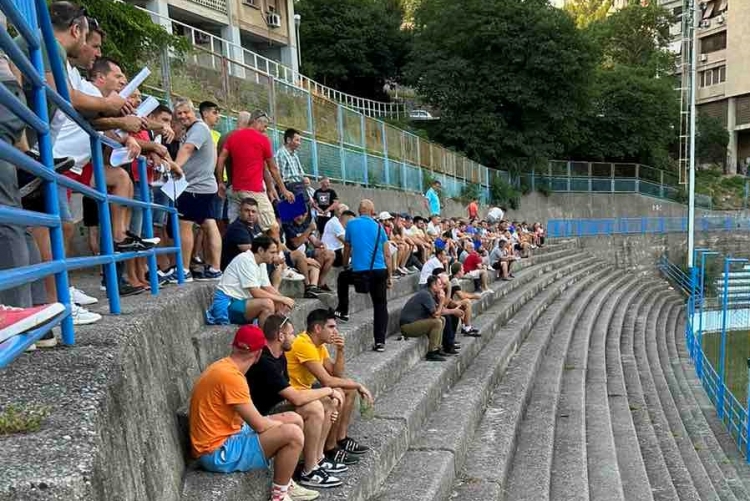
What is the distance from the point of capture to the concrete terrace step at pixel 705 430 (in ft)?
26.6

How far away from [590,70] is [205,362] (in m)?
32.0

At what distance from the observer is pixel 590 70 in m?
31.6

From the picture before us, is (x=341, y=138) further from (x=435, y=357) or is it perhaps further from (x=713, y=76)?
(x=713, y=76)

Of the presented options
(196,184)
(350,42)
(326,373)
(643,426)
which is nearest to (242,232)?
(196,184)

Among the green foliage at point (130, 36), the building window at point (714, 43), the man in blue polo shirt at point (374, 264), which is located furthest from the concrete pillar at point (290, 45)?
the building window at point (714, 43)

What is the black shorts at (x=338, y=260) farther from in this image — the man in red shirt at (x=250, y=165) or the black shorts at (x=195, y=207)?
the black shorts at (x=195, y=207)

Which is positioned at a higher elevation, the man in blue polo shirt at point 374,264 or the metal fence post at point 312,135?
the metal fence post at point 312,135

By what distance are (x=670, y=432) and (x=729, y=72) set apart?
48.6 metres

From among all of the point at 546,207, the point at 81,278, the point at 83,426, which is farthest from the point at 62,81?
the point at 546,207

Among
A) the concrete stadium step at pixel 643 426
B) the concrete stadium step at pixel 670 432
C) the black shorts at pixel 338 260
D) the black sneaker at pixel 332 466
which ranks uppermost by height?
the black shorts at pixel 338 260

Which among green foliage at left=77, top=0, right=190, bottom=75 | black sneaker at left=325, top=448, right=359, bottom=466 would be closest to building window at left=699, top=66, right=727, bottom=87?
green foliage at left=77, top=0, right=190, bottom=75

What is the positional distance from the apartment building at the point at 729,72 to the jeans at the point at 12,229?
173ft

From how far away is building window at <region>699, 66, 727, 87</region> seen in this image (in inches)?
1934

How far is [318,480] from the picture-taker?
3.45m
